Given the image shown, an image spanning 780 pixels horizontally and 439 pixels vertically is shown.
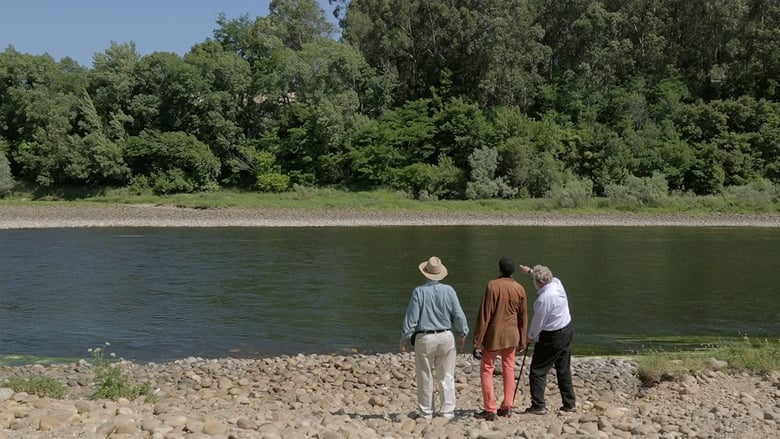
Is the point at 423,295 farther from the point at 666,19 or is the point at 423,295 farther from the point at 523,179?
the point at 666,19

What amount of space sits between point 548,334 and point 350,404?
10.8ft

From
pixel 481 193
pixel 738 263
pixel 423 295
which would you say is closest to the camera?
pixel 423 295

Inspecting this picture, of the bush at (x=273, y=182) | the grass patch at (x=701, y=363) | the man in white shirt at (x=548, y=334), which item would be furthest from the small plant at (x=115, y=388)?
the bush at (x=273, y=182)

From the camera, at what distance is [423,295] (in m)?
8.10

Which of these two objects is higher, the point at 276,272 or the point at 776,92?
the point at 776,92

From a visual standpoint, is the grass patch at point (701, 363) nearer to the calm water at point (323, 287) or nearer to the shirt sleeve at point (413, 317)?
the calm water at point (323, 287)

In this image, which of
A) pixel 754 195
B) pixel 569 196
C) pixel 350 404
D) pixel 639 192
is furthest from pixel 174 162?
pixel 350 404

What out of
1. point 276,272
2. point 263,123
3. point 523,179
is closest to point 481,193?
point 523,179

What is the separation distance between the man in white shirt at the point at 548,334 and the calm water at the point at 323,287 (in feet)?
21.4

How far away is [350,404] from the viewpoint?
10367mm

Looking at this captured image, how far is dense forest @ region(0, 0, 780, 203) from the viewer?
57.7m

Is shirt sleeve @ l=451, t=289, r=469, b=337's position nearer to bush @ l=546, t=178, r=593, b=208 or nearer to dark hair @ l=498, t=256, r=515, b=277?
dark hair @ l=498, t=256, r=515, b=277

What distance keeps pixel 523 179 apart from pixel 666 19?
73.9ft

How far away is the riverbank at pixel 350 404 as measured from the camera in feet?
24.0
